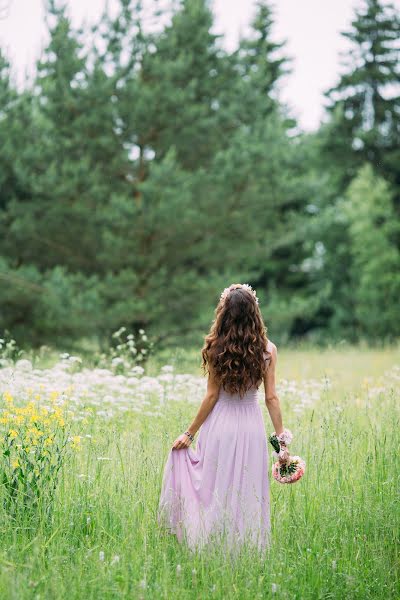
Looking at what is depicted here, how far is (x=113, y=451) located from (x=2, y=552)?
1508 mm

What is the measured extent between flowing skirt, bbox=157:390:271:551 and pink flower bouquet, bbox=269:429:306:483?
0.10 m

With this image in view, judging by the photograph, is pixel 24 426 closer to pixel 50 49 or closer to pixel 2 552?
pixel 2 552

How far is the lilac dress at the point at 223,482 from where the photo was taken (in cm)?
417

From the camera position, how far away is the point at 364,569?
4.04m

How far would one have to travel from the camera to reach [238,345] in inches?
169

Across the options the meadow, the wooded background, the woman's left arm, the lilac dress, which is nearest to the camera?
the meadow

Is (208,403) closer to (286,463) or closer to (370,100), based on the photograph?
(286,463)

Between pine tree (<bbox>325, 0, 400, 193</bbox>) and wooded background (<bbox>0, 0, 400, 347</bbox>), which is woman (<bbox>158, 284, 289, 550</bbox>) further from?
pine tree (<bbox>325, 0, 400, 193</bbox>)

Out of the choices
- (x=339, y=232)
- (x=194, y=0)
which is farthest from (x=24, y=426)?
(x=339, y=232)

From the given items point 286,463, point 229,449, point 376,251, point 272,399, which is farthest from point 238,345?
point 376,251

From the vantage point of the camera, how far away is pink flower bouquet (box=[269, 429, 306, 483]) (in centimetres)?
433

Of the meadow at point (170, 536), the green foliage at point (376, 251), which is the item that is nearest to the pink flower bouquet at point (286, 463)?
the meadow at point (170, 536)

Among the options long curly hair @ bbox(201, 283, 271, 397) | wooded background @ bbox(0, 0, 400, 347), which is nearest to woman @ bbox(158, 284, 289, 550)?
long curly hair @ bbox(201, 283, 271, 397)

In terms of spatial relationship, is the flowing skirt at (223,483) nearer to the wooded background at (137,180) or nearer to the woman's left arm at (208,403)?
the woman's left arm at (208,403)
